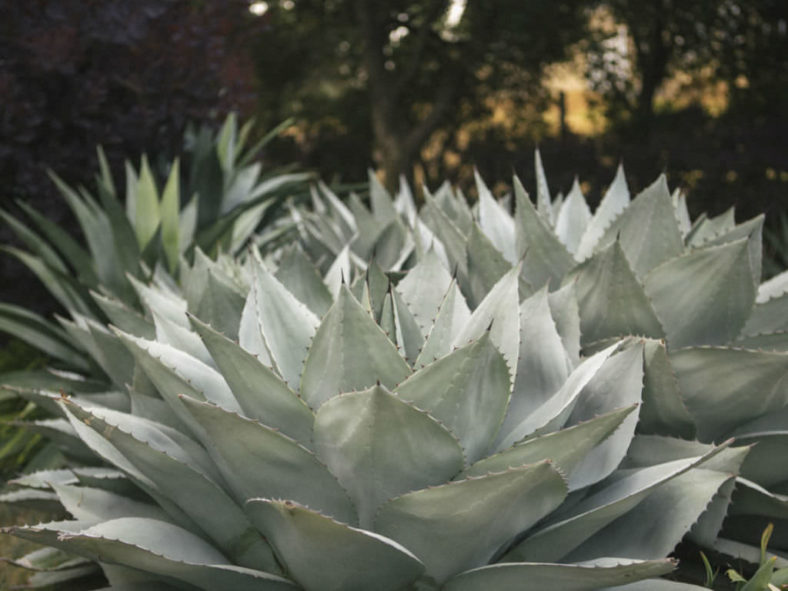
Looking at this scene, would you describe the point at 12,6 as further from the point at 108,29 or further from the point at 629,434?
the point at 629,434

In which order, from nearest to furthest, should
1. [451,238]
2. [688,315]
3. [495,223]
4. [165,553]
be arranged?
[165,553] → [688,315] → [451,238] → [495,223]

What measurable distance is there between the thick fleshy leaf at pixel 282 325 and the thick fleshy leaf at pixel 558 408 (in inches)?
14.9

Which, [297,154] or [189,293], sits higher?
[189,293]

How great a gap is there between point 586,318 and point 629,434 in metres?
0.37

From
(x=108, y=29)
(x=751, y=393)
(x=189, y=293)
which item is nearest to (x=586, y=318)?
(x=751, y=393)

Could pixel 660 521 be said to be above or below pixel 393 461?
below

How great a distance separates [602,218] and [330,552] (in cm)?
116

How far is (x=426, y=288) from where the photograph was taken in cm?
174

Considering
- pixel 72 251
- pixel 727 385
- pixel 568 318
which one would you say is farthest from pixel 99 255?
pixel 727 385

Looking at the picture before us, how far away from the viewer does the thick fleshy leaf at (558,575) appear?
1237 millimetres

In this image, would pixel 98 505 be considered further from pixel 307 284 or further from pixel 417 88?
pixel 417 88

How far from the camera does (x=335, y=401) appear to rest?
4.13ft

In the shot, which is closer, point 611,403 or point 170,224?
point 611,403

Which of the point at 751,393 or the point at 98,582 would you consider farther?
the point at 98,582
